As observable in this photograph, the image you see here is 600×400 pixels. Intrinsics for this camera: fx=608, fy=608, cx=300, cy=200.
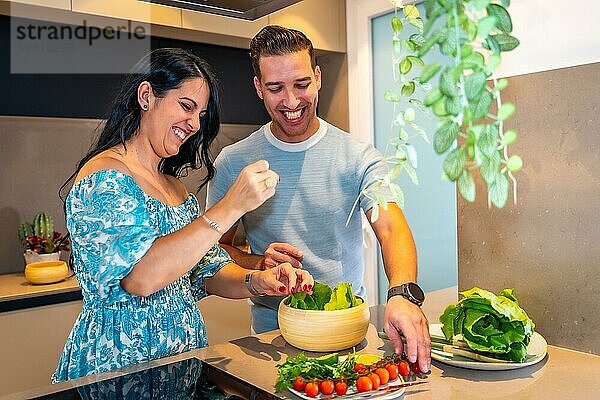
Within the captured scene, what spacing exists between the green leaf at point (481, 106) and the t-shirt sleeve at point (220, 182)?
1292 mm

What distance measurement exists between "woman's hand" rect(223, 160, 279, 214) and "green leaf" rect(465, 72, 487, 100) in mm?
707

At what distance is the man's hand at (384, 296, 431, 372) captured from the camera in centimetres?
106

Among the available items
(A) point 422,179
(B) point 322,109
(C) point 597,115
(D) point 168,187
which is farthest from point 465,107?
(B) point 322,109

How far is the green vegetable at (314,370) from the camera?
0.97m

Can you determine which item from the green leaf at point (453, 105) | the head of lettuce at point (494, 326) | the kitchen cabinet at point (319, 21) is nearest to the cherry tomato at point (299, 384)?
the head of lettuce at point (494, 326)

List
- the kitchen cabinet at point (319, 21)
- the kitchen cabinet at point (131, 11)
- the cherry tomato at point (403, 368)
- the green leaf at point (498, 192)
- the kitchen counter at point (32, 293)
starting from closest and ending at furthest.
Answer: the green leaf at point (498, 192) < the cherry tomato at point (403, 368) < the kitchen counter at point (32, 293) < the kitchen cabinet at point (131, 11) < the kitchen cabinet at point (319, 21)

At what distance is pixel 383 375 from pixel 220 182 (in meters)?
0.99

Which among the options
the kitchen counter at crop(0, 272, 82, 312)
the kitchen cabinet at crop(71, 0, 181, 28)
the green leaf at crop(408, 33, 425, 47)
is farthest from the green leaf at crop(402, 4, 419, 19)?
the kitchen counter at crop(0, 272, 82, 312)

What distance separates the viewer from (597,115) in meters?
1.10

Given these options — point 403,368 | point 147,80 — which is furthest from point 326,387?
point 147,80

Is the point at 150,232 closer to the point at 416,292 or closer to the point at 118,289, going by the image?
the point at 118,289

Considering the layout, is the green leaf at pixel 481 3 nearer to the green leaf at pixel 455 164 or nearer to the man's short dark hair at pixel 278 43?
the green leaf at pixel 455 164

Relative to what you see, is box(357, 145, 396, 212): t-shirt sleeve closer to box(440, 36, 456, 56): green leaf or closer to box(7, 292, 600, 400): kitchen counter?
box(7, 292, 600, 400): kitchen counter
